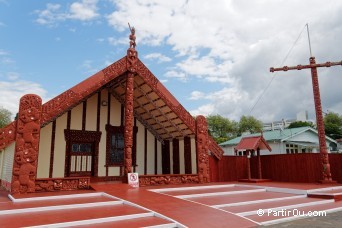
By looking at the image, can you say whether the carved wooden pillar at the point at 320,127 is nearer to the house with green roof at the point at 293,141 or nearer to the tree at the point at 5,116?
the house with green roof at the point at 293,141

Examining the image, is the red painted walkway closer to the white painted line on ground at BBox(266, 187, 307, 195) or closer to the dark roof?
the white painted line on ground at BBox(266, 187, 307, 195)

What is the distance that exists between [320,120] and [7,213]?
12.3 m

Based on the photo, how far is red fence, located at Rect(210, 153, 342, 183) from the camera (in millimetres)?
12125

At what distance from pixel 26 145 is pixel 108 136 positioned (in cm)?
467

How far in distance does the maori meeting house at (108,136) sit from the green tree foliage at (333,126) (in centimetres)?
3360

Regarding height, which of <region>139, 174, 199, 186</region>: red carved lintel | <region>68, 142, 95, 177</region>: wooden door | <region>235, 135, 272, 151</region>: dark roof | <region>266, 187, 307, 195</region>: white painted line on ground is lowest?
<region>266, 187, 307, 195</region>: white painted line on ground

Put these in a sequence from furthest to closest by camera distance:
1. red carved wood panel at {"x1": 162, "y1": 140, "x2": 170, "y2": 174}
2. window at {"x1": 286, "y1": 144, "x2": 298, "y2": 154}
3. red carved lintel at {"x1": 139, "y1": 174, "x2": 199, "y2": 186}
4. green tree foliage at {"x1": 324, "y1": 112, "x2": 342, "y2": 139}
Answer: green tree foliage at {"x1": 324, "y1": 112, "x2": 342, "y2": 139}, window at {"x1": 286, "y1": 144, "x2": 298, "y2": 154}, red carved wood panel at {"x1": 162, "y1": 140, "x2": 170, "y2": 174}, red carved lintel at {"x1": 139, "y1": 174, "x2": 199, "y2": 186}

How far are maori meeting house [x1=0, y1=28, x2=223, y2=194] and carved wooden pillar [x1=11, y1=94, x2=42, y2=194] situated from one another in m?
0.02

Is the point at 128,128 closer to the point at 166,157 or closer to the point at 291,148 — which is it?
the point at 166,157

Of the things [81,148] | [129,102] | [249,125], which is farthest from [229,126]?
[129,102]

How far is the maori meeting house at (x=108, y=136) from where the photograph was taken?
7.83m

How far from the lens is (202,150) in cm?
1153

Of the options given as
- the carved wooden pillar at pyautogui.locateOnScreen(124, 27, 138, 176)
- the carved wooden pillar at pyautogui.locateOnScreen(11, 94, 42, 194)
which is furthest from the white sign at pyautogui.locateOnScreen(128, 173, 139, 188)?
the carved wooden pillar at pyautogui.locateOnScreen(11, 94, 42, 194)

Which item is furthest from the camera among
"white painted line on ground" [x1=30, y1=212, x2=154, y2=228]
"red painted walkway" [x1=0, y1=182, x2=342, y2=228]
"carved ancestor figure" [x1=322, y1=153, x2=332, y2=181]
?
"carved ancestor figure" [x1=322, y1=153, x2=332, y2=181]
